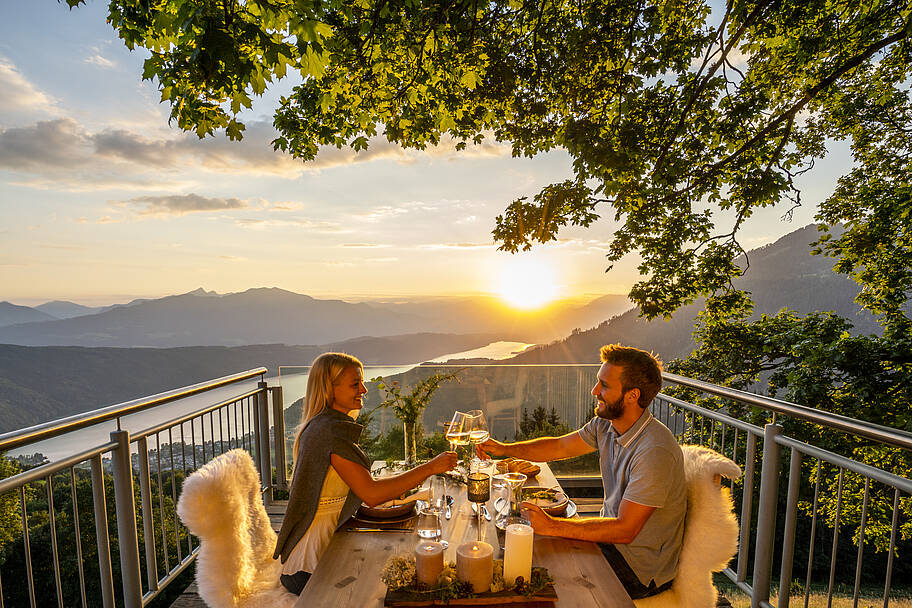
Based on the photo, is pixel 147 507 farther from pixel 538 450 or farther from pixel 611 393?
pixel 611 393

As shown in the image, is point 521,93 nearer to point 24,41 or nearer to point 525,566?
point 525,566

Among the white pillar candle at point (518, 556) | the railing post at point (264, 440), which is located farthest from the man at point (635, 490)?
the railing post at point (264, 440)

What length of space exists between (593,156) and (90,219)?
1819 cm

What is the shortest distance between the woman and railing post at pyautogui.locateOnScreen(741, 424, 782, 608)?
149cm

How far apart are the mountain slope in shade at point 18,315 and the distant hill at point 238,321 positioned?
26.8 inches

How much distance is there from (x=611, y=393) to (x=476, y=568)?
3.44 feet

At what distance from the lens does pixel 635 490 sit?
5.50ft

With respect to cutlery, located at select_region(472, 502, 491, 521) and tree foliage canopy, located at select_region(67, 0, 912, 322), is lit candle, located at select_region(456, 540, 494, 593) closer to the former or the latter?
cutlery, located at select_region(472, 502, 491, 521)

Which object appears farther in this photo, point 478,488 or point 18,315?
point 18,315

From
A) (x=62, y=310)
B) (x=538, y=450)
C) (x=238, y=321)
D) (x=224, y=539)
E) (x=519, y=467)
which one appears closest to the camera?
(x=224, y=539)

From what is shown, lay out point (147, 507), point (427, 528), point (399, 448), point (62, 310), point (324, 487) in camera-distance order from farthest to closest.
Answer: point (62, 310)
point (399, 448)
point (147, 507)
point (324, 487)
point (427, 528)

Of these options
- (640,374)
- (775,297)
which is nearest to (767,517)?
(640,374)

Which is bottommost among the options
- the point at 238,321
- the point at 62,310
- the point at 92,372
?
the point at 92,372

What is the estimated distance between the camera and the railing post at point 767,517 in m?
2.13
